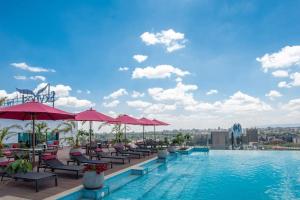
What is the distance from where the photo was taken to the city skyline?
12.6 meters

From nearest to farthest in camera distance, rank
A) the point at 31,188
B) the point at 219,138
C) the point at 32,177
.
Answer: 1. the point at 32,177
2. the point at 31,188
3. the point at 219,138

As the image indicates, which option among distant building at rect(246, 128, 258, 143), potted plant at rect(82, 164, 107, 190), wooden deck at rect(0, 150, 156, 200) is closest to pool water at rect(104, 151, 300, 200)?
potted plant at rect(82, 164, 107, 190)

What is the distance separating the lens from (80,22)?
43.1 ft

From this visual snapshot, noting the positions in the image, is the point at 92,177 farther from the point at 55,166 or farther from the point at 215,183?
the point at 215,183

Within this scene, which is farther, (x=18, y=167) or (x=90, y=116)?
(x=90, y=116)

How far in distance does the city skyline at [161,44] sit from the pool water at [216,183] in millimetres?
5379

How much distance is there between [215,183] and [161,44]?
794 centimetres

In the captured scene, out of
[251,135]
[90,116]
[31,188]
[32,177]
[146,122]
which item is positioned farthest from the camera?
[251,135]

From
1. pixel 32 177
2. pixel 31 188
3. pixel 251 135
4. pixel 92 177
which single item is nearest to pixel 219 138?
pixel 251 135

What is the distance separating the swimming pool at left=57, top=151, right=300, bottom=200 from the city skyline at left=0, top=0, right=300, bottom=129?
5357 millimetres

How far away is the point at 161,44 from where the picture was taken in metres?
14.6

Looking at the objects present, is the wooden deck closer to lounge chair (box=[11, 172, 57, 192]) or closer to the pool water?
lounge chair (box=[11, 172, 57, 192])

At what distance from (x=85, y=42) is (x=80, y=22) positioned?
7.06 feet

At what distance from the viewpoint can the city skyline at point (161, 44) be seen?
41.3 ft
